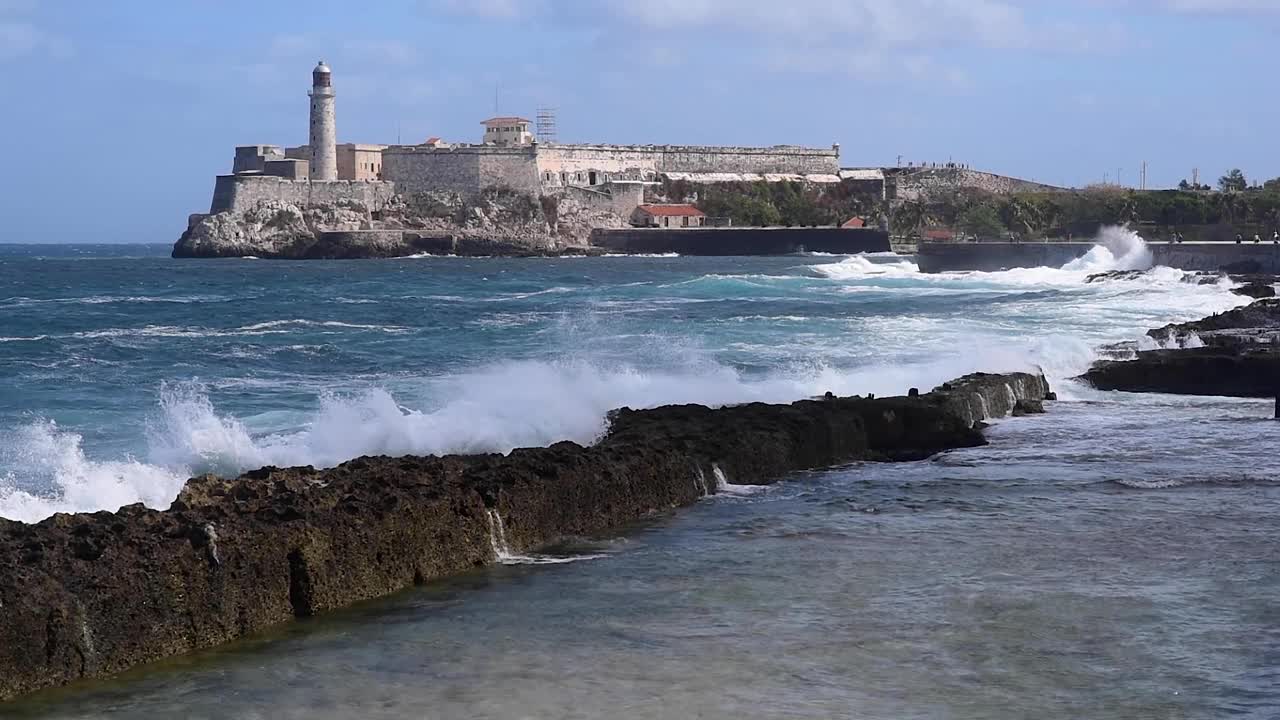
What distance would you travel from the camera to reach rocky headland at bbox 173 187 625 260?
282ft

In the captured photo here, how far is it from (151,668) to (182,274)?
194ft

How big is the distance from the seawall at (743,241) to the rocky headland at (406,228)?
11.6ft

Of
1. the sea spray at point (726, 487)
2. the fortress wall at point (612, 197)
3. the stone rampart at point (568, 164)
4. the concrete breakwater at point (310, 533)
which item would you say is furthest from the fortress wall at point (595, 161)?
the concrete breakwater at point (310, 533)

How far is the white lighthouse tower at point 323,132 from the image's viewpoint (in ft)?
283

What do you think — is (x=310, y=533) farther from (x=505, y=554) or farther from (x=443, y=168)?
(x=443, y=168)

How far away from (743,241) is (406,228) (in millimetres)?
18950

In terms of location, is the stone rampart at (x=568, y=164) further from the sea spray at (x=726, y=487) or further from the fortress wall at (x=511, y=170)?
the sea spray at (x=726, y=487)

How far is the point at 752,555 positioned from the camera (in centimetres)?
959

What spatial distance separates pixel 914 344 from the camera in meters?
25.5

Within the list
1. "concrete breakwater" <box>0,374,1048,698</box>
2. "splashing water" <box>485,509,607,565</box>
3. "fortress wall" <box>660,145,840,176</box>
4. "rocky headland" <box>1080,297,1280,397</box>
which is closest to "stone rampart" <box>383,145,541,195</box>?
"fortress wall" <box>660,145,840,176</box>

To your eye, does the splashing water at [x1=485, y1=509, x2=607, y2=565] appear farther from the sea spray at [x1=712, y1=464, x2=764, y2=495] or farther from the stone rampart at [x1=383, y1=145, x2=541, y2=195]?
the stone rampart at [x1=383, y1=145, x2=541, y2=195]

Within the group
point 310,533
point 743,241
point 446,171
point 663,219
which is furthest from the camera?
point 663,219

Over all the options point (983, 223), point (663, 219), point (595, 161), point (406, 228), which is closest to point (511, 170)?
point (406, 228)

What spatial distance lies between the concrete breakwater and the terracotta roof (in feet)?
278
